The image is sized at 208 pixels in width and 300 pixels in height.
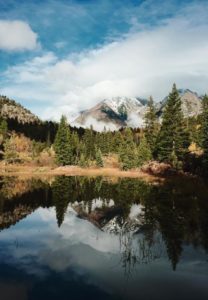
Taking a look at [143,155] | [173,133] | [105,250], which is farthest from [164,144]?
[105,250]

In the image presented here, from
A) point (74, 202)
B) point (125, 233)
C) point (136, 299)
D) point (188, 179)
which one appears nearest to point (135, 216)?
Result: point (125, 233)

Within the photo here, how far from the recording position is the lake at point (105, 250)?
1230 cm

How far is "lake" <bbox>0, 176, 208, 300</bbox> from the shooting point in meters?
12.3

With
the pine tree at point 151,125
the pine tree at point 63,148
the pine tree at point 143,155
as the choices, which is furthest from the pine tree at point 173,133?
the pine tree at point 63,148

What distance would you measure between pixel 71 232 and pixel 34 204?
12.9 meters

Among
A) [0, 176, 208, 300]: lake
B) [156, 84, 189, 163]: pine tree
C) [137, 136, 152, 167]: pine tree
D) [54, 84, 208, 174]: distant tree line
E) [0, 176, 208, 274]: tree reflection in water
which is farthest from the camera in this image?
[137, 136, 152, 167]: pine tree

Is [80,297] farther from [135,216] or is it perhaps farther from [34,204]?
[34,204]

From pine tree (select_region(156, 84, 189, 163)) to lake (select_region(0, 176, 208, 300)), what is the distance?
32.3 metres

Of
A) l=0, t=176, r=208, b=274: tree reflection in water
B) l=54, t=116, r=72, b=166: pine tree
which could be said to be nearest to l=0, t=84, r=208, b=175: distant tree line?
l=54, t=116, r=72, b=166: pine tree

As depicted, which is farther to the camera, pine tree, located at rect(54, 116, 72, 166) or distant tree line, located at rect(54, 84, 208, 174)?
pine tree, located at rect(54, 116, 72, 166)

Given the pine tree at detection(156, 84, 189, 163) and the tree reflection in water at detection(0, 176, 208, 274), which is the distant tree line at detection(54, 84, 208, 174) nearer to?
the pine tree at detection(156, 84, 189, 163)

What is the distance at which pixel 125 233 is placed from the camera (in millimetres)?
21641

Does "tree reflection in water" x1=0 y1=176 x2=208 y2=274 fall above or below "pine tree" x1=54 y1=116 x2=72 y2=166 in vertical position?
below

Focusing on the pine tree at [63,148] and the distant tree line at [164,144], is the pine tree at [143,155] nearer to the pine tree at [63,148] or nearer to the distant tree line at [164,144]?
Result: the distant tree line at [164,144]
